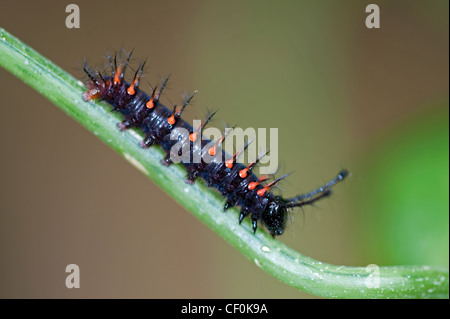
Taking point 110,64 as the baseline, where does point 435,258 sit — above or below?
below

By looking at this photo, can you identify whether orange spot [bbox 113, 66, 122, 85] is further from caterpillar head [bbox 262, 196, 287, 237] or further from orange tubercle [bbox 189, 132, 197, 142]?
caterpillar head [bbox 262, 196, 287, 237]

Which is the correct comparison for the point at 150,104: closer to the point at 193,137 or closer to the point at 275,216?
the point at 193,137

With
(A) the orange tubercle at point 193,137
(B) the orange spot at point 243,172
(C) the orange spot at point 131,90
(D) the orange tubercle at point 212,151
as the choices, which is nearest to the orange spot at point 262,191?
(B) the orange spot at point 243,172

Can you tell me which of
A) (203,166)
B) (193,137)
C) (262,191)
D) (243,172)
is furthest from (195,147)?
(262,191)

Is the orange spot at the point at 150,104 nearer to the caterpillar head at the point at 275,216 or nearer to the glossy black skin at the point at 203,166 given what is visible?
the glossy black skin at the point at 203,166

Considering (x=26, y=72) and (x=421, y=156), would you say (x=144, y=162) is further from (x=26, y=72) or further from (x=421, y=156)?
(x=421, y=156)

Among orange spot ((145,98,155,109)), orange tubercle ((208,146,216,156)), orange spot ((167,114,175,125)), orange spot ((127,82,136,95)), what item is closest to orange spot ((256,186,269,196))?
orange tubercle ((208,146,216,156))

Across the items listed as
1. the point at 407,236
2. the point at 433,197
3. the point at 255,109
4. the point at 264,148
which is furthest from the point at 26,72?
the point at 255,109

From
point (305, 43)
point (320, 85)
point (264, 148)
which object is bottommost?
point (264, 148)
